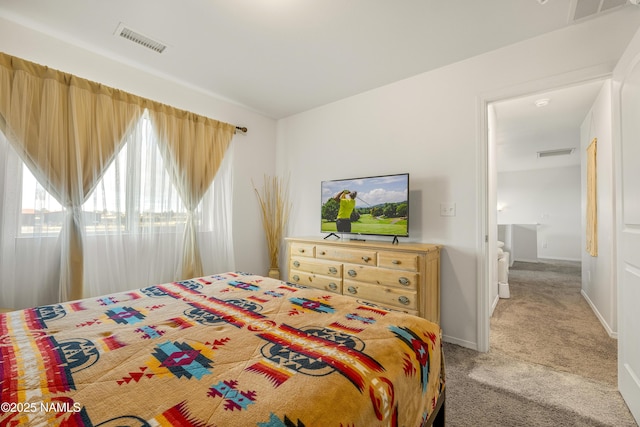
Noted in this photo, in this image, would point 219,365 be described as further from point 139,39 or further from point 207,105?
point 207,105

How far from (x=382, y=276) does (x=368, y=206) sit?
2.51 ft

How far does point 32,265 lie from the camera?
2.22 metres

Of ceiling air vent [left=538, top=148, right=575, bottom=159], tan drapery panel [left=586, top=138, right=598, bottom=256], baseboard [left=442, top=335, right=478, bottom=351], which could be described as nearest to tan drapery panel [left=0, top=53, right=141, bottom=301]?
baseboard [left=442, top=335, right=478, bottom=351]

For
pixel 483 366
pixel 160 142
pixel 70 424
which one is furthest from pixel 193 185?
pixel 483 366

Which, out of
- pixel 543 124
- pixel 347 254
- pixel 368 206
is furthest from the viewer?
pixel 543 124

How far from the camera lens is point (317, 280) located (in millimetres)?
3000

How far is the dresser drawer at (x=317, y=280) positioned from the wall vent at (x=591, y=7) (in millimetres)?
2753

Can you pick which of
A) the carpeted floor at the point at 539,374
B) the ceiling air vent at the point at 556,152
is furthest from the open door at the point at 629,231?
the ceiling air vent at the point at 556,152

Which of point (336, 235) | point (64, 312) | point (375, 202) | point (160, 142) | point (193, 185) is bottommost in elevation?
point (64, 312)

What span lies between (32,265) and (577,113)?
643 centimetres

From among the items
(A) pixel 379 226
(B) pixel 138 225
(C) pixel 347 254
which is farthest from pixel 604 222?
(B) pixel 138 225

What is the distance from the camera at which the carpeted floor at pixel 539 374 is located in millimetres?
1621

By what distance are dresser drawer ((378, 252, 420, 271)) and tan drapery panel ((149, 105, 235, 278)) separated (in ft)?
6.74

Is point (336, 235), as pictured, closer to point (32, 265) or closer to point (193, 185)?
point (193, 185)
